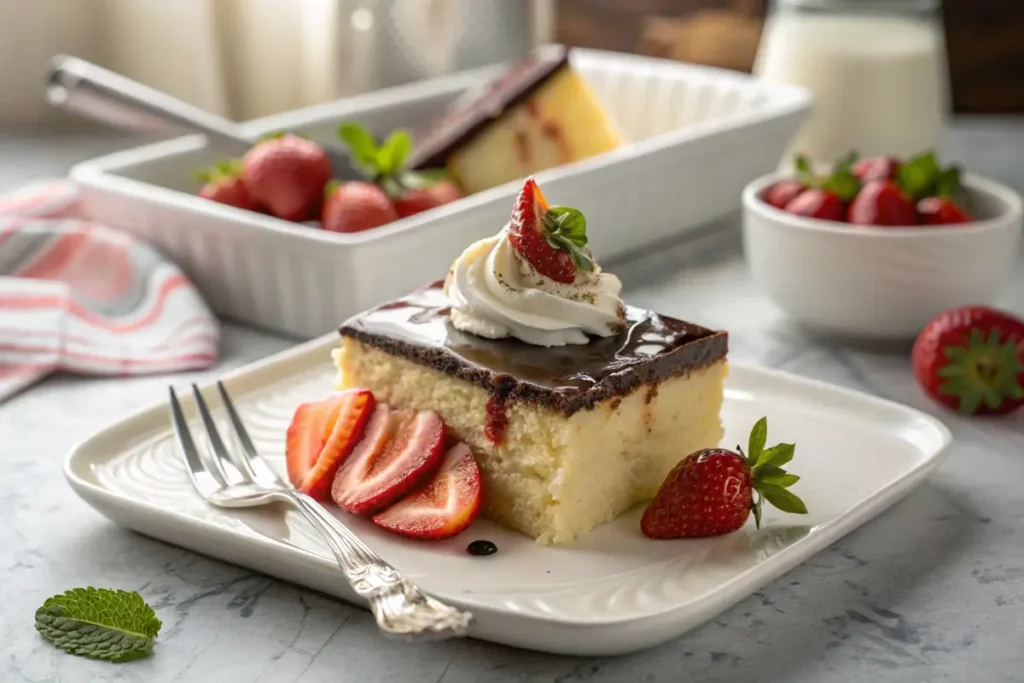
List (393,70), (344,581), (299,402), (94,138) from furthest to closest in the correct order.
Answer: (94,138) < (393,70) < (299,402) < (344,581)

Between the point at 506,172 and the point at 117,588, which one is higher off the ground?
the point at 506,172

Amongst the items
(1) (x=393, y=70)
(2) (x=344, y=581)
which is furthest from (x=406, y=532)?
(1) (x=393, y=70)

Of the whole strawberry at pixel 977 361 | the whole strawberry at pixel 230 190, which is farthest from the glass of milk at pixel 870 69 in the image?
the whole strawberry at pixel 230 190

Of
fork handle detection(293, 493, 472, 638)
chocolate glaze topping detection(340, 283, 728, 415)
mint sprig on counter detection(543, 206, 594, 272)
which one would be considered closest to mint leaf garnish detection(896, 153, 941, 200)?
chocolate glaze topping detection(340, 283, 728, 415)

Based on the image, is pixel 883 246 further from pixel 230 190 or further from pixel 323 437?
pixel 230 190

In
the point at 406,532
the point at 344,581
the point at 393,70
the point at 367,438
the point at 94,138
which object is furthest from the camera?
the point at 94,138

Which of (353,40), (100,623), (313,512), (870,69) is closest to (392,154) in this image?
(353,40)

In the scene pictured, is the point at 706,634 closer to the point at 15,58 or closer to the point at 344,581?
the point at 344,581
